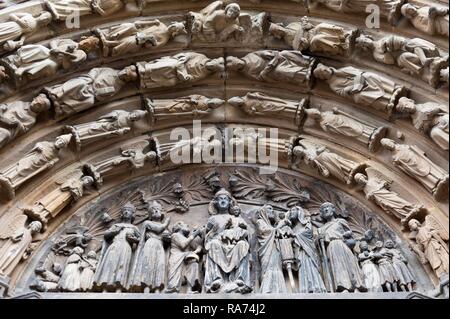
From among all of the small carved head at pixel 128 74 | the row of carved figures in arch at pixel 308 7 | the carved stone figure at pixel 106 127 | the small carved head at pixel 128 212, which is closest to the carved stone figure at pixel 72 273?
the small carved head at pixel 128 212

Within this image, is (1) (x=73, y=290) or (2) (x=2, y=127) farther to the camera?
(2) (x=2, y=127)

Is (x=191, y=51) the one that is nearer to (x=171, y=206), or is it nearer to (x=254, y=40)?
(x=254, y=40)

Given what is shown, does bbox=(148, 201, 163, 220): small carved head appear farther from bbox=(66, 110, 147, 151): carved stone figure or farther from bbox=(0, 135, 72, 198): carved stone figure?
bbox=(0, 135, 72, 198): carved stone figure

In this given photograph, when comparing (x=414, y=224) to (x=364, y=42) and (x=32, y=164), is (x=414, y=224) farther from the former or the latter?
(x=32, y=164)

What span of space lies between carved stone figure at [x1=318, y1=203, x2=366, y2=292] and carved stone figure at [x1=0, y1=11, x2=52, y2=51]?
3.46 meters

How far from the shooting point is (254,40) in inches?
336

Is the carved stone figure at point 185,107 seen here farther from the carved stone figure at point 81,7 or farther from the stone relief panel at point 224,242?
the carved stone figure at point 81,7

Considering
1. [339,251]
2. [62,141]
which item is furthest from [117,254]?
[339,251]

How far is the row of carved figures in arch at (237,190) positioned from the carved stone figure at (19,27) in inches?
56.5

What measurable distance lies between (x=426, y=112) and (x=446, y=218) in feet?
3.34

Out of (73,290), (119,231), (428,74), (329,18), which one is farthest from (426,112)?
(73,290)

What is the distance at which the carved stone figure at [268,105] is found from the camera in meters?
8.30

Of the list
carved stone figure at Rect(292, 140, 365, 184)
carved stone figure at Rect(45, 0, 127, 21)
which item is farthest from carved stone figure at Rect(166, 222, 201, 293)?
carved stone figure at Rect(45, 0, 127, 21)
